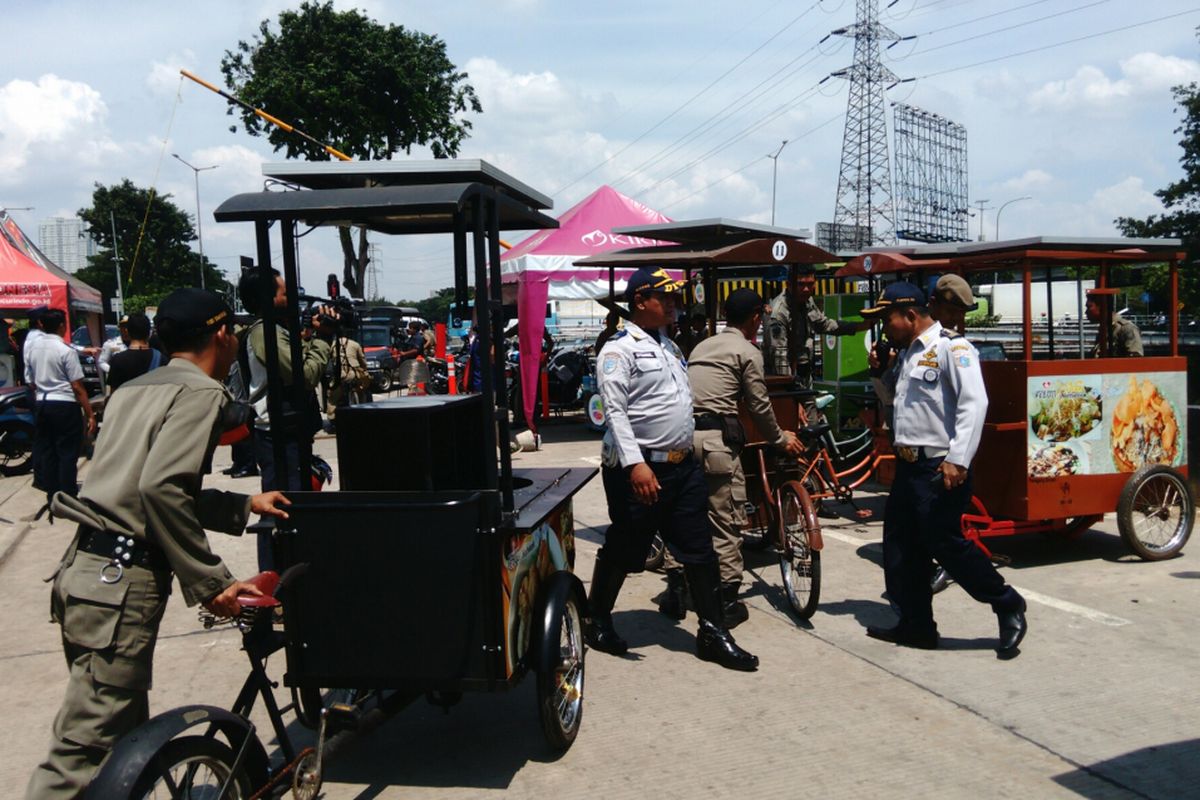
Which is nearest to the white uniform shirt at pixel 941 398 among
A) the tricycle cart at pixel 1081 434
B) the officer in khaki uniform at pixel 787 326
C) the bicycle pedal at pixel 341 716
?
the tricycle cart at pixel 1081 434

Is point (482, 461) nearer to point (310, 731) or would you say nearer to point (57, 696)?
point (310, 731)

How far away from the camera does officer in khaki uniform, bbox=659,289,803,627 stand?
5516mm

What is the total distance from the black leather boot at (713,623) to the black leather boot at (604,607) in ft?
1.26

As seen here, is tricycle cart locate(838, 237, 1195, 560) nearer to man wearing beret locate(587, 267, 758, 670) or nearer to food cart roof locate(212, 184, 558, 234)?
man wearing beret locate(587, 267, 758, 670)

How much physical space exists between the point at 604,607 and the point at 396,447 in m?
1.83

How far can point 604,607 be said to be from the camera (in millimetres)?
5125

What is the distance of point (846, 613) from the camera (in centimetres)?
597

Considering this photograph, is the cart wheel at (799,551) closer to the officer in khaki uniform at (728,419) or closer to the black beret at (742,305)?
the officer in khaki uniform at (728,419)

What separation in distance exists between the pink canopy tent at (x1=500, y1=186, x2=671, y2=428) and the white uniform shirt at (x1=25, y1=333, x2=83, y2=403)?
596 centimetres

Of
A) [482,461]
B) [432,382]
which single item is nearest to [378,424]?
[482,461]

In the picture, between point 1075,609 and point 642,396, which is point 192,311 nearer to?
point 642,396

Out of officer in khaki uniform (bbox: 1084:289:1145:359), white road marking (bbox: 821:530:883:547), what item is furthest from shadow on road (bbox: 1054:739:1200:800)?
officer in khaki uniform (bbox: 1084:289:1145:359)

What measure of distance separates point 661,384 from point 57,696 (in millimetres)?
3379

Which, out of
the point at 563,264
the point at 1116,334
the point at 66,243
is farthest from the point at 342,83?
the point at 66,243
